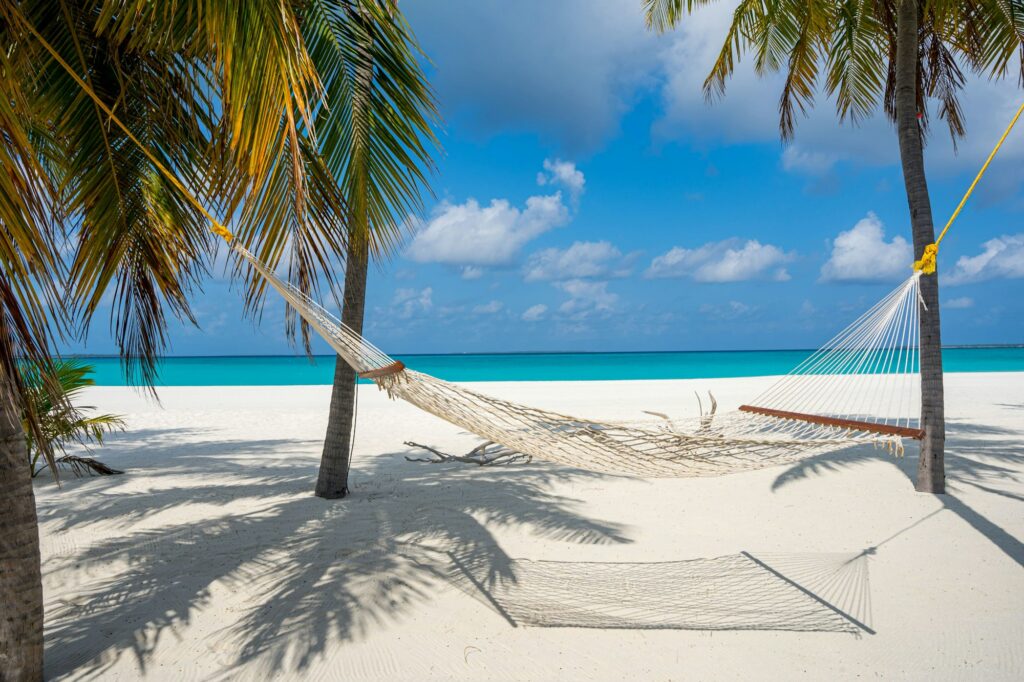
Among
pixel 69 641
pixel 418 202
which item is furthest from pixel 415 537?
pixel 418 202

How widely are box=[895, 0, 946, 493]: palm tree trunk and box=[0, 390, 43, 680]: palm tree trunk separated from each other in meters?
3.54

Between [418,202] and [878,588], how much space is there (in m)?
2.01

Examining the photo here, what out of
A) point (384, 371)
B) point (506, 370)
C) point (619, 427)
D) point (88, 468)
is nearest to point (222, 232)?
point (384, 371)

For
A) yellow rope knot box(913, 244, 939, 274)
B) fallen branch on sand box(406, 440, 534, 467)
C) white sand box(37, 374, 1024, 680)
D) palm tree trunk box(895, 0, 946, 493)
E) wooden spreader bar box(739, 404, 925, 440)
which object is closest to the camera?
white sand box(37, 374, 1024, 680)

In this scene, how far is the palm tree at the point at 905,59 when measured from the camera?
3.12 meters

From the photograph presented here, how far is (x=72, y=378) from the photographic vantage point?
3512mm

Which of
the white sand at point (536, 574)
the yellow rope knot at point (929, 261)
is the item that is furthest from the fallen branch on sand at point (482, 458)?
the yellow rope knot at point (929, 261)

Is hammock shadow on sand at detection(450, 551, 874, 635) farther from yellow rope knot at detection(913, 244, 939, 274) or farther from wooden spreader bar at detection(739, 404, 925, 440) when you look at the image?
yellow rope knot at detection(913, 244, 939, 274)

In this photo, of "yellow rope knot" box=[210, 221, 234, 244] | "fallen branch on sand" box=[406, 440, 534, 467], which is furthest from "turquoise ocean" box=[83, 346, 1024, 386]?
"yellow rope knot" box=[210, 221, 234, 244]

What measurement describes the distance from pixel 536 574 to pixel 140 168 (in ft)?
6.61

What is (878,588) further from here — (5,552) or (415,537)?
(5,552)

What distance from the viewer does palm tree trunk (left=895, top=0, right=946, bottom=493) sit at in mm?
3068

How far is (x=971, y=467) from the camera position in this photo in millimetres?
3604

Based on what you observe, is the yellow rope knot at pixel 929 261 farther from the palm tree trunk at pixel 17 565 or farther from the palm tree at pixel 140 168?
the palm tree trunk at pixel 17 565
